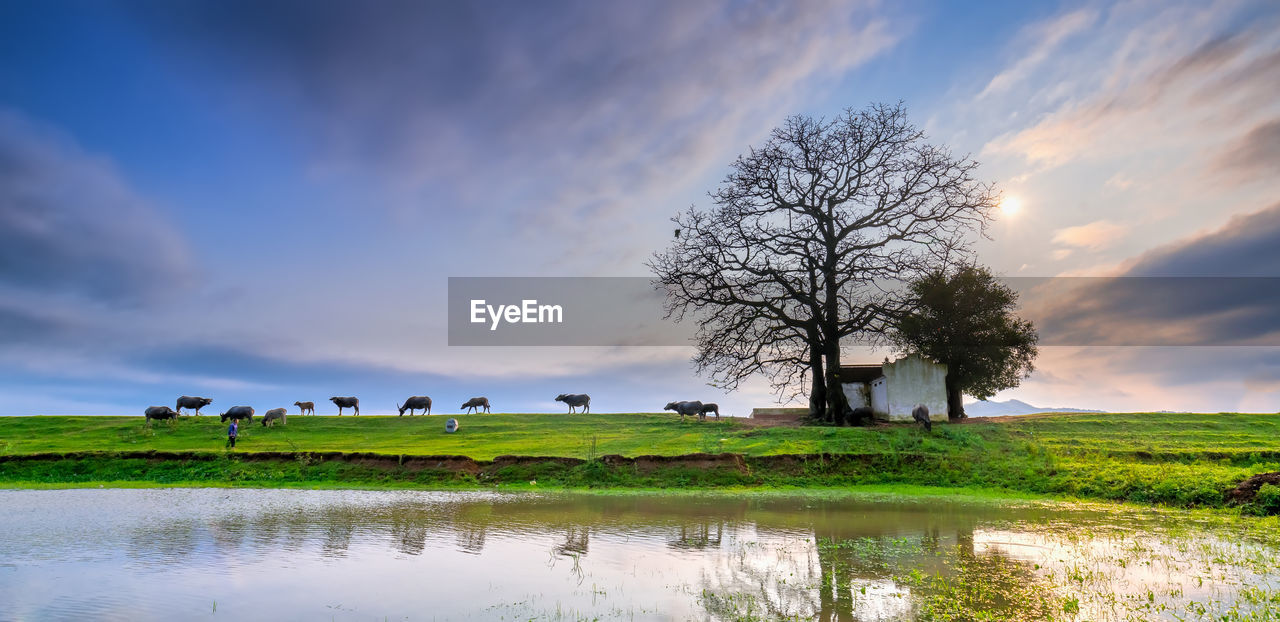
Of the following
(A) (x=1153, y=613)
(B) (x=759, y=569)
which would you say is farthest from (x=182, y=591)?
(A) (x=1153, y=613)

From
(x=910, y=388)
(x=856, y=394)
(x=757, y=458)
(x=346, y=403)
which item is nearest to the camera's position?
(x=757, y=458)

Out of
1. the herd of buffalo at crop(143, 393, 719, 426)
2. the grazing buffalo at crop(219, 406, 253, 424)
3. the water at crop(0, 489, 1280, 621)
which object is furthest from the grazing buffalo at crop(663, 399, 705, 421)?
the grazing buffalo at crop(219, 406, 253, 424)

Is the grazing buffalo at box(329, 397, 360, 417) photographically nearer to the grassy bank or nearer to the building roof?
the grassy bank

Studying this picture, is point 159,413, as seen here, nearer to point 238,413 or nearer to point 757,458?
point 238,413

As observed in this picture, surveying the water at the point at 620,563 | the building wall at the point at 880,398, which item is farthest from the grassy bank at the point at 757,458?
the water at the point at 620,563

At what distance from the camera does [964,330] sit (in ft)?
131

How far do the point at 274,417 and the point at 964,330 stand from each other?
45.1m

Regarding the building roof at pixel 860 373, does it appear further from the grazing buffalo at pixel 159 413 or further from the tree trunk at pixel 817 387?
the grazing buffalo at pixel 159 413

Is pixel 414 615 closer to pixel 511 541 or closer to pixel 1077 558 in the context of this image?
pixel 511 541

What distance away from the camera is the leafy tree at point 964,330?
3944cm

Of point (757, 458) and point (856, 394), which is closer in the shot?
point (757, 458)

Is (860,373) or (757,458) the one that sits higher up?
(860,373)

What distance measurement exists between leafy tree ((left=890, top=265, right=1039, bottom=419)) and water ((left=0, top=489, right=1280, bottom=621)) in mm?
23146

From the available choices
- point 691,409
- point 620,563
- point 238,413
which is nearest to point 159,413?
point 238,413
